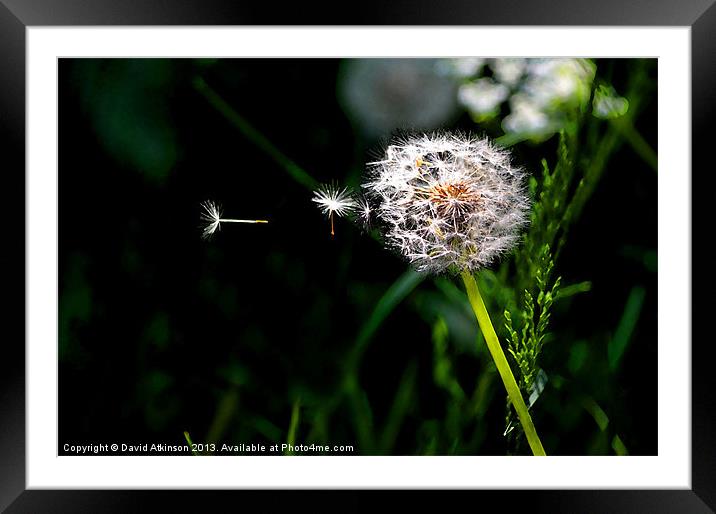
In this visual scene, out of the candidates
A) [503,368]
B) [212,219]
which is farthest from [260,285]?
[503,368]

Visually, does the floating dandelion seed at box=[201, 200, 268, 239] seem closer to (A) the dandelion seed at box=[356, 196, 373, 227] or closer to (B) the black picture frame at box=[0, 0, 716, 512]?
(A) the dandelion seed at box=[356, 196, 373, 227]

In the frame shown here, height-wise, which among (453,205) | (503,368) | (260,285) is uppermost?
(453,205)

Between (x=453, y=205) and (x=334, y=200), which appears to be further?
(x=334, y=200)

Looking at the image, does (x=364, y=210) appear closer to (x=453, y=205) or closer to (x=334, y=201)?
(x=334, y=201)

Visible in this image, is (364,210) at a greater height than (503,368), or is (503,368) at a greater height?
(364,210)

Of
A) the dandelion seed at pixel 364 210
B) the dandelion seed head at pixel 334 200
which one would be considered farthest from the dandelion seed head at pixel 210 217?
the dandelion seed at pixel 364 210
